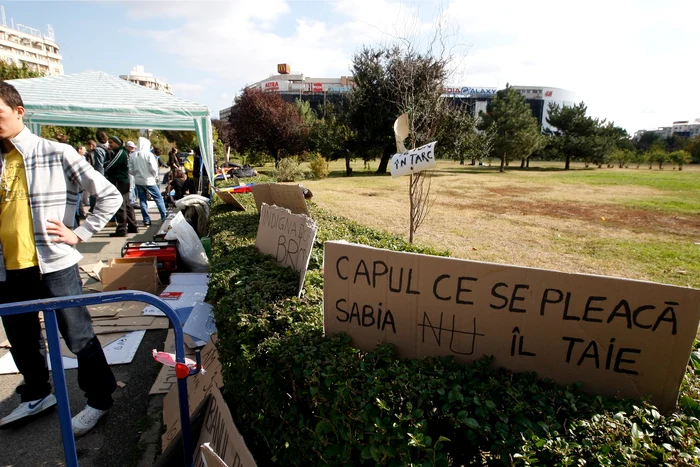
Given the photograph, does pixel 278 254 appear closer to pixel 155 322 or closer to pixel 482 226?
pixel 155 322

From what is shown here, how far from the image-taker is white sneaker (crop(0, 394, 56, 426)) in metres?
2.63

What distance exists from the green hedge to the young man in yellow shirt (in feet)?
3.69

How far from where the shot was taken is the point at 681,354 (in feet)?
4.69

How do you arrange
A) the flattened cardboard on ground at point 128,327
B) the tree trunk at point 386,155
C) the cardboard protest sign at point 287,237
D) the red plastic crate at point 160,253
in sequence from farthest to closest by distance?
1. the tree trunk at point 386,155
2. the red plastic crate at point 160,253
3. the flattened cardboard on ground at point 128,327
4. the cardboard protest sign at point 287,237

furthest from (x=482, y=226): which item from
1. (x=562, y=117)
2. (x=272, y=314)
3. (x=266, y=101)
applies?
(x=562, y=117)

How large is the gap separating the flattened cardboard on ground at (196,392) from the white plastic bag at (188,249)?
280 centimetres

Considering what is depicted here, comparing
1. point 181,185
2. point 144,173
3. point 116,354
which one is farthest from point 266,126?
point 116,354

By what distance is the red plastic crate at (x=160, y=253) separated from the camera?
208 inches

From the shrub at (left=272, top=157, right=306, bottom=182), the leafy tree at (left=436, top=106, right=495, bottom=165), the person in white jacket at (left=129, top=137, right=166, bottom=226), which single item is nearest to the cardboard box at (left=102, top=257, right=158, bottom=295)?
the person in white jacket at (left=129, top=137, right=166, bottom=226)

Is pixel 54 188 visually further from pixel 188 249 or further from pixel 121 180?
pixel 121 180

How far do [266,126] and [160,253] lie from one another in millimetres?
24690

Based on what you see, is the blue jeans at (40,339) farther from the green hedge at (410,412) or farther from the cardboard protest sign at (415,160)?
the cardboard protest sign at (415,160)

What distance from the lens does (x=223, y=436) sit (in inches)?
69.1

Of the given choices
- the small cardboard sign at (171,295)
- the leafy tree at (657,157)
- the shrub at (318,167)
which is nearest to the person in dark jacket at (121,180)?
the small cardboard sign at (171,295)
